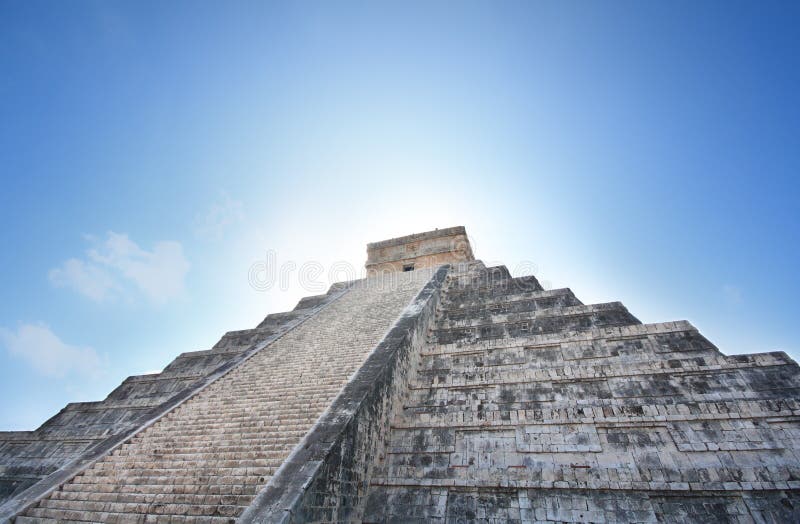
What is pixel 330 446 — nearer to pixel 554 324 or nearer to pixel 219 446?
pixel 219 446

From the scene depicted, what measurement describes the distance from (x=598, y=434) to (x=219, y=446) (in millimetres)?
5186

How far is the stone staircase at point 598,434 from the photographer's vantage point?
4234 millimetres

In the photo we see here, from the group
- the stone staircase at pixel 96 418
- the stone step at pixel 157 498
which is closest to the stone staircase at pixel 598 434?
the stone step at pixel 157 498

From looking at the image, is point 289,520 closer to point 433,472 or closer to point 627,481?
point 433,472

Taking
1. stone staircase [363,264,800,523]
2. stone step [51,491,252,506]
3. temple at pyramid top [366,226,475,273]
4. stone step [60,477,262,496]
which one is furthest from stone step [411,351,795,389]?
temple at pyramid top [366,226,475,273]

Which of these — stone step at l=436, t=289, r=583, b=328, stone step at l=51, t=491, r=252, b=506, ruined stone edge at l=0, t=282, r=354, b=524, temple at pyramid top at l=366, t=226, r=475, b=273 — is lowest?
stone step at l=51, t=491, r=252, b=506

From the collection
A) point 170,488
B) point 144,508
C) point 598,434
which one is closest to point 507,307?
point 598,434

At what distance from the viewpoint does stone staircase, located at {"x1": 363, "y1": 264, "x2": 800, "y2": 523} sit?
13.9 feet

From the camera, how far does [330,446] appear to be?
4328 mm

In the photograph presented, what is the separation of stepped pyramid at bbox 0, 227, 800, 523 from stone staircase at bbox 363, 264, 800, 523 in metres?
0.02

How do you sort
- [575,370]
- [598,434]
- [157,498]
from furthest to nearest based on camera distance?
[575,370] → [598,434] → [157,498]

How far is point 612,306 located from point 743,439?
322cm

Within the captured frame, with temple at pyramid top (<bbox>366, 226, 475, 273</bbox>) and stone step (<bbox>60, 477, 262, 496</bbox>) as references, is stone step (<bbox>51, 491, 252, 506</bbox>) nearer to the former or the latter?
stone step (<bbox>60, 477, 262, 496</bbox>)

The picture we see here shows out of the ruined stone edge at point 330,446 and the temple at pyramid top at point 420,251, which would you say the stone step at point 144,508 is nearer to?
the ruined stone edge at point 330,446
